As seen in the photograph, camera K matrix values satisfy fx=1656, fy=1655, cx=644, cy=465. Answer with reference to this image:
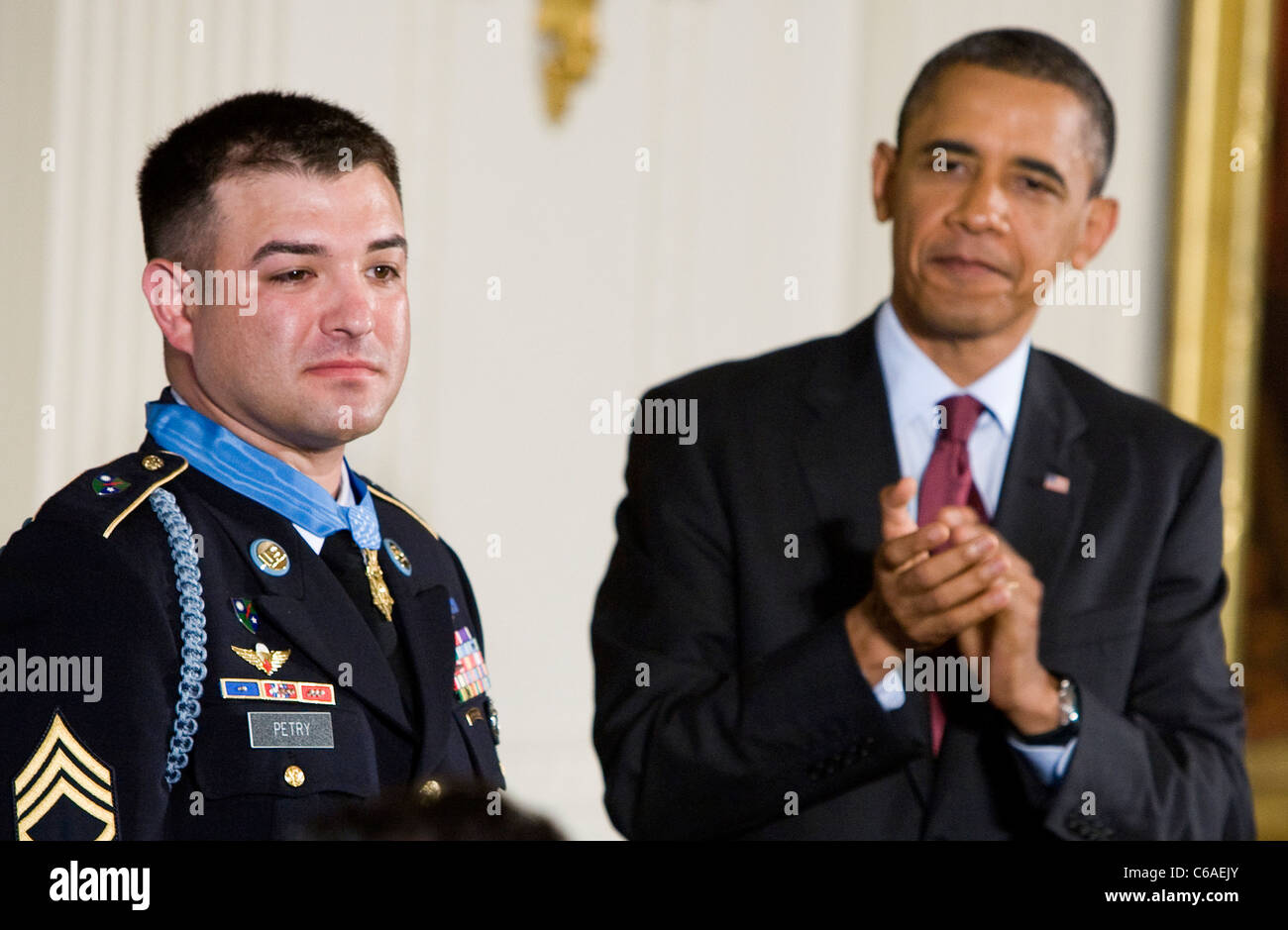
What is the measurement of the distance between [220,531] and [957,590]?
0.76m

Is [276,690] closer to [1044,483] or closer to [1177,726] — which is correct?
[1044,483]

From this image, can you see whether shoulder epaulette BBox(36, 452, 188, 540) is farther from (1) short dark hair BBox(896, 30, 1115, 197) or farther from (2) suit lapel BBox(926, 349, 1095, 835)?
(1) short dark hair BBox(896, 30, 1115, 197)

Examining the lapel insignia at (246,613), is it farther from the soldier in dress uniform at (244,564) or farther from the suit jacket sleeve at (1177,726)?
the suit jacket sleeve at (1177,726)

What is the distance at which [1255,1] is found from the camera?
3.80 meters

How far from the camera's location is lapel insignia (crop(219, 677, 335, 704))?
1443 millimetres

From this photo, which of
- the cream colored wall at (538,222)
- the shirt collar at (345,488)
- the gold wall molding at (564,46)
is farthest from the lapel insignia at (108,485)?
the gold wall molding at (564,46)

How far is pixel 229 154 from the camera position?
5.01 ft

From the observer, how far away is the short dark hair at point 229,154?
4.98 feet

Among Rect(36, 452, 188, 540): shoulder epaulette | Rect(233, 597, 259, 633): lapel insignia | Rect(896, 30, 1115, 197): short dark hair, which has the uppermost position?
Rect(896, 30, 1115, 197): short dark hair

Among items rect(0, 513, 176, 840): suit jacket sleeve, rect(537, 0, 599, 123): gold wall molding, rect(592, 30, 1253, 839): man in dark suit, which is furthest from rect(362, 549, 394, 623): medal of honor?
rect(537, 0, 599, 123): gold wall molding

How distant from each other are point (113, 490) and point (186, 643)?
16 cm

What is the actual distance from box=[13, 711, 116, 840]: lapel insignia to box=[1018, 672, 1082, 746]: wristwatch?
1009 mm

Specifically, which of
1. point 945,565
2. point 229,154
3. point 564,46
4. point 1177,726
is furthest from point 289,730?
point 564,46

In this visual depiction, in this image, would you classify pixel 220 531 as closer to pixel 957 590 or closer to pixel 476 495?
pixel 957 590
